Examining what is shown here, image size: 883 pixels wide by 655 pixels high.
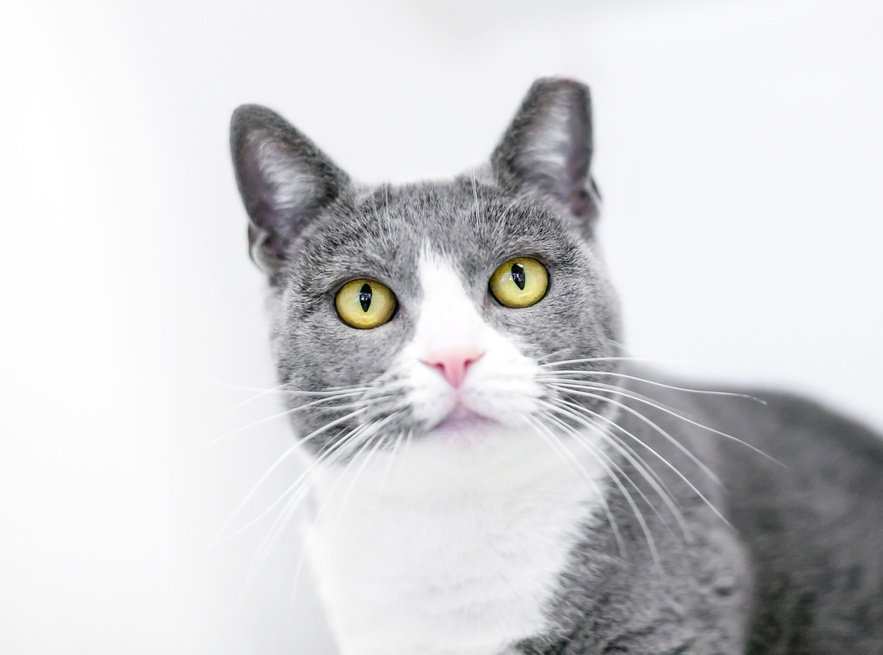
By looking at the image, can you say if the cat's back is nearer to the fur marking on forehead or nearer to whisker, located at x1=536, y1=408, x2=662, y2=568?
whisker, located at x1=536, y1=408, x2=662, y2=568

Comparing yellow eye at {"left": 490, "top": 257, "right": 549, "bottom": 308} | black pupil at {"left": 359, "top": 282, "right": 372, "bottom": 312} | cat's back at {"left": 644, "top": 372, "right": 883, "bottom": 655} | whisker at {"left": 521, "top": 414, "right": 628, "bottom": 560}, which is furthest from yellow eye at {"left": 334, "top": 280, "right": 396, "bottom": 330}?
cat's back at {"left": 644, "top": 372, "right": 883, "bottom": 655}

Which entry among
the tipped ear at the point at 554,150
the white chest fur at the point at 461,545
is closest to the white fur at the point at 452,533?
the white chest fur at the point at 461,545

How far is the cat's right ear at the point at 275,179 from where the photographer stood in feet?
3.69

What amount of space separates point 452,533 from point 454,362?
301mm

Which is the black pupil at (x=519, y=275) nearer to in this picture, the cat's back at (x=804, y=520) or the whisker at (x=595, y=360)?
Result: the whisker at (x=595, y=360)

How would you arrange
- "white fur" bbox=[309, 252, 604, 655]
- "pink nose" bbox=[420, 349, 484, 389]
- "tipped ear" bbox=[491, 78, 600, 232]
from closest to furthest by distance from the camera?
"pink nose" bbox=[420, 349, 484, 389] → "white fur" bbox=[309, 252, 604, 655] → "tipped ear" bbox=[491, 78, 600, 232]

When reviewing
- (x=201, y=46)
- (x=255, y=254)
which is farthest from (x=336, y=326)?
(x=201, y=46)

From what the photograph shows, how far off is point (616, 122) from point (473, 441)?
1277 mm

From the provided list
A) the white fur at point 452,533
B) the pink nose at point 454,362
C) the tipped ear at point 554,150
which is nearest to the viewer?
the pink nose at point 454,362

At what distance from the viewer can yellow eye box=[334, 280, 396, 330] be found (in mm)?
1086

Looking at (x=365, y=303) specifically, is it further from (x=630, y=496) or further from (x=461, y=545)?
(x=630, y=496)

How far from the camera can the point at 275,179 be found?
1179mm

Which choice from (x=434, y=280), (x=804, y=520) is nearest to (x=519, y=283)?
(x=434, y=280)

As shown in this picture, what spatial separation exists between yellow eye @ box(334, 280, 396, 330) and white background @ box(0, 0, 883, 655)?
307 mm
